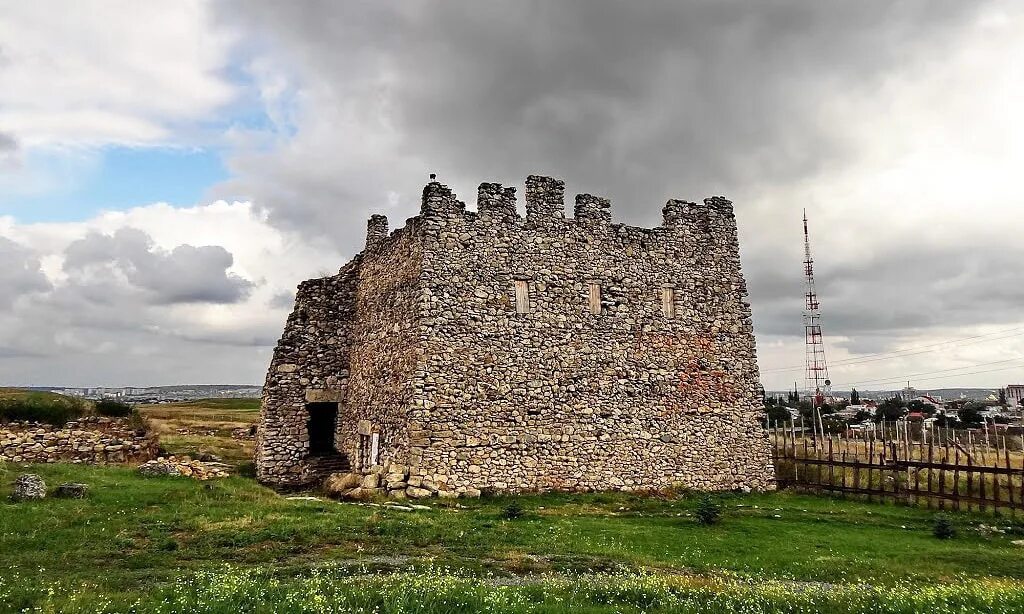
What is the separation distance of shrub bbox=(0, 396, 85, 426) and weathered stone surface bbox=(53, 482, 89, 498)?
12.7 metres

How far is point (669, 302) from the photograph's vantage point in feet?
83.8

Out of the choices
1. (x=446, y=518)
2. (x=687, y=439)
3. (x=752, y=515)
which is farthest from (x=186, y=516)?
(x=687, y=439)

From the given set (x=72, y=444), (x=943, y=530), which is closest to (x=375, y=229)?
(x=72, y=444)

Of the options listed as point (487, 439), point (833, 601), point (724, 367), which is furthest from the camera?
point (724, 367)

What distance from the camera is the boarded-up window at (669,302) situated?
83.4ft

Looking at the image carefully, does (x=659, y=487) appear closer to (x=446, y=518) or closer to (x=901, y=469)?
(x=901, y=469)

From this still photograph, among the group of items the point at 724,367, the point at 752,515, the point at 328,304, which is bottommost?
the point at 752,515

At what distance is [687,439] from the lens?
24.9 metres

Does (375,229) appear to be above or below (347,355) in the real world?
above

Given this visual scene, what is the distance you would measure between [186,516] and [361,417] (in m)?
10.2

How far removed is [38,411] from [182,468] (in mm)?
10618

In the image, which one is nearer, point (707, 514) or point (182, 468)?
point (707, 514)

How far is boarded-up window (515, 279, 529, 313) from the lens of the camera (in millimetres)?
22859

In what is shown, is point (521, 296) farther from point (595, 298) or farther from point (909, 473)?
point (909, 473)
